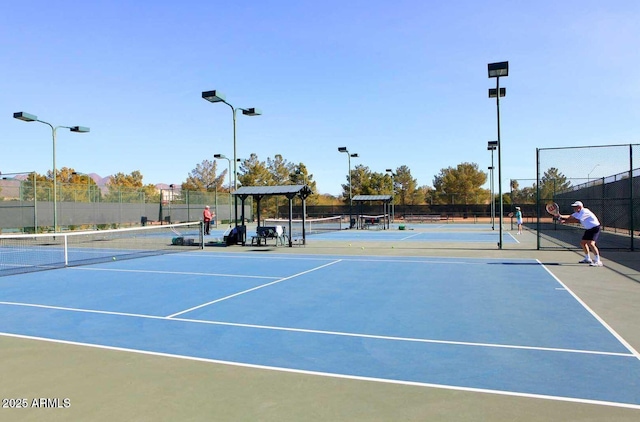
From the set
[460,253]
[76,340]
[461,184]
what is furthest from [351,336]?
[461,184]

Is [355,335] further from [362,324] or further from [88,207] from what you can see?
[88,207]

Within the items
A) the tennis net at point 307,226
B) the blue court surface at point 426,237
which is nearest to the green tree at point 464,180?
the tennis net at point 307,226

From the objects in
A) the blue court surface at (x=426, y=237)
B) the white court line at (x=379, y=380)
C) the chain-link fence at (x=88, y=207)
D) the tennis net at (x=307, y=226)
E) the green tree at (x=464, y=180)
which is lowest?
the white court line at (x=379, y=380)

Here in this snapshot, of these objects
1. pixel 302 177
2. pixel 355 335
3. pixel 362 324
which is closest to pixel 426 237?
pixel 362 324

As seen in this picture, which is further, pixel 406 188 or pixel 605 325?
pixel 406 188

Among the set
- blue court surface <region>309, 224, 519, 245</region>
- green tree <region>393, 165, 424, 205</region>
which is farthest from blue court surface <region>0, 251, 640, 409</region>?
green tree <region>393, 165, 424, 205</region>

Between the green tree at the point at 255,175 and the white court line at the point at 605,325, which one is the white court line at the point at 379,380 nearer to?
the white court line at the point at 605,325

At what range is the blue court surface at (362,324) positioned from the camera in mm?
4578

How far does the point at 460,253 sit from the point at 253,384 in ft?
41.6

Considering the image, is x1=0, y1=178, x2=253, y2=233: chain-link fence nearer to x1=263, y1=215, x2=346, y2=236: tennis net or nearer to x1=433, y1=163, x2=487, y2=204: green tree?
x1=263, y1=215, x2=346, y2=236: tennis net

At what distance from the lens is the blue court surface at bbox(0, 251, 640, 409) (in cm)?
458

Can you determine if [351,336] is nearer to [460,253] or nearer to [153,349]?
[153,349]

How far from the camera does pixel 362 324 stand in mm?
6488

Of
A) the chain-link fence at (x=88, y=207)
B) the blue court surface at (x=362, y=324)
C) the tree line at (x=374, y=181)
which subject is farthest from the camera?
the tree line at (x=374, y=181)
